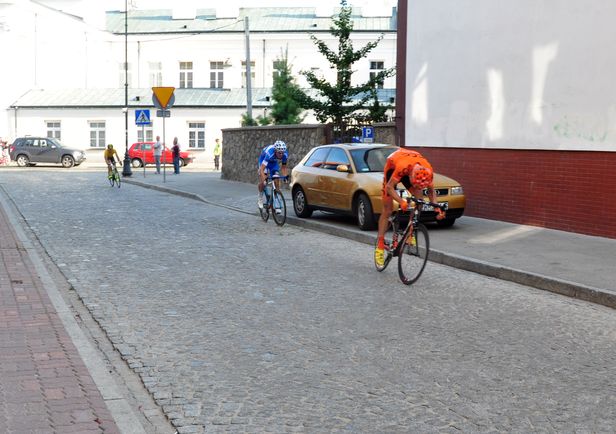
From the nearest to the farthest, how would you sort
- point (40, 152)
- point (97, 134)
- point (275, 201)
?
point (275, 201) → point (40, 152) → point (97, 134)

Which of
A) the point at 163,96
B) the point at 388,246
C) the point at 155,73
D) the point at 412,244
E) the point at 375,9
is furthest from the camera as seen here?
the point at 155,73

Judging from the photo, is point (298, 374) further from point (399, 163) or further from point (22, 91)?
point (22, 91)

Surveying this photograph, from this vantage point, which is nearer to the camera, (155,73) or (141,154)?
(141,154)

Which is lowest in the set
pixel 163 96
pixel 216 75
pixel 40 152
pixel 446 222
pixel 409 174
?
pixel 446 222

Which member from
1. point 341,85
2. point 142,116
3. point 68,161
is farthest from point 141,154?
point 341,85

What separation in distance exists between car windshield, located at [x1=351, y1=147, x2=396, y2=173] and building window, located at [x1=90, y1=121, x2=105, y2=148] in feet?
148

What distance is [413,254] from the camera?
1003 cm

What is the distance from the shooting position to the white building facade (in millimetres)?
57719

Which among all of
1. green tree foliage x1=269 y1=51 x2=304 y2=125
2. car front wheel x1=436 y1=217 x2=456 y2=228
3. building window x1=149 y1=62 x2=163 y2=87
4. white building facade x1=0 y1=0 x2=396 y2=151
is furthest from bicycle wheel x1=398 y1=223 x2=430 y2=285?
building window x1=149 y1=62 x2=163 y2=87

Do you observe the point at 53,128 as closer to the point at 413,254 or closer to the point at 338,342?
the point at 413,254

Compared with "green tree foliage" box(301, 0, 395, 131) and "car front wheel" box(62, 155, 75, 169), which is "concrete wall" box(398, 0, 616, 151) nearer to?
"green tree foliage" box(301, 0, 395, 131)

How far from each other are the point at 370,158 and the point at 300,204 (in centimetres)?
224

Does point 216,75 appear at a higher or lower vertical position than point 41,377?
higher

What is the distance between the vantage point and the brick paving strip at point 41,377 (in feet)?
15.6
